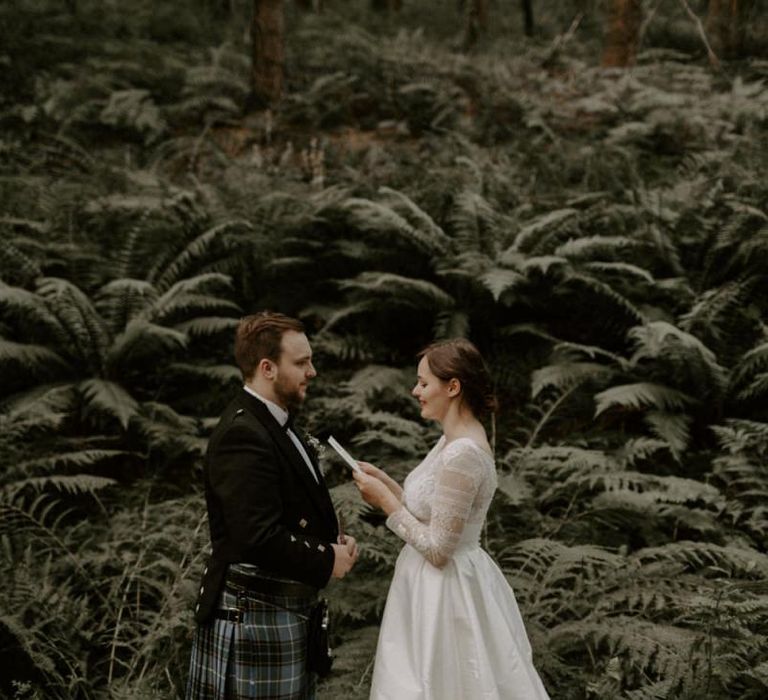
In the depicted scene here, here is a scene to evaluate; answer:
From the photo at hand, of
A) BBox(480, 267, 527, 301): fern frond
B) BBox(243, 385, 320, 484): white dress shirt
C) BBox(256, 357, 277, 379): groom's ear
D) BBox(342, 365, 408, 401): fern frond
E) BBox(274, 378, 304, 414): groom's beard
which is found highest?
BBox(256, 357, 277, 379): groom's ear

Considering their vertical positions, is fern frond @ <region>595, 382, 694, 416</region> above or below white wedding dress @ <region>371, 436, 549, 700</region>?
below

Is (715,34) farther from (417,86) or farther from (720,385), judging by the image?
(720,385)

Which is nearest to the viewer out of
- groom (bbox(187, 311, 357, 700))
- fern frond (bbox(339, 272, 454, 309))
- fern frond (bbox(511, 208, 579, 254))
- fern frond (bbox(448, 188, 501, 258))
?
groom (bbox(187, 311, 357, 700))

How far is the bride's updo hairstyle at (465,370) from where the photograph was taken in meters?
2.57

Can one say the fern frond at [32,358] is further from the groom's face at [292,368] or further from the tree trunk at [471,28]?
the tree trunk at [471,28]

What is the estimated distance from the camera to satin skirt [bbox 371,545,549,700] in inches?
95.0

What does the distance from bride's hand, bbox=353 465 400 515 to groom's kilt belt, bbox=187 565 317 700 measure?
0.38 meters

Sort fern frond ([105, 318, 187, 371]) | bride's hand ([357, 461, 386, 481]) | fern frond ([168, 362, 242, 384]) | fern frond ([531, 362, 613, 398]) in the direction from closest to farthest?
bride's hand ([357, 461, 386, 481])
fern frond ([531, 362, 613, 398])
fern frond ([105, 318, 187, 371])
fern frond ([168, 362, 242, 384])

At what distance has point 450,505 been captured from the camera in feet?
7.99

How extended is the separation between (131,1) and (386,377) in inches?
512

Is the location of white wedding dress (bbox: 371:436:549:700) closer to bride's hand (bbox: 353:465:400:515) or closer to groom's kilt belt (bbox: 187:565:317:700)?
bride's hand (bbox: 353:465:400:515)

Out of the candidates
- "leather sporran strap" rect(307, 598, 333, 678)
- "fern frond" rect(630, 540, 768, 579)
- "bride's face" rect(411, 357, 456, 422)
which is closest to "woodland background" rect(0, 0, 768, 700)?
"fern frond" rect(630, 540, 768, 579)

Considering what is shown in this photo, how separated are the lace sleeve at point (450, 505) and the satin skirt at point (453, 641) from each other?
0.35 feet

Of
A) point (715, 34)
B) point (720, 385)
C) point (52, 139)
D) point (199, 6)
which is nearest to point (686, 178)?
point (720, 385)
